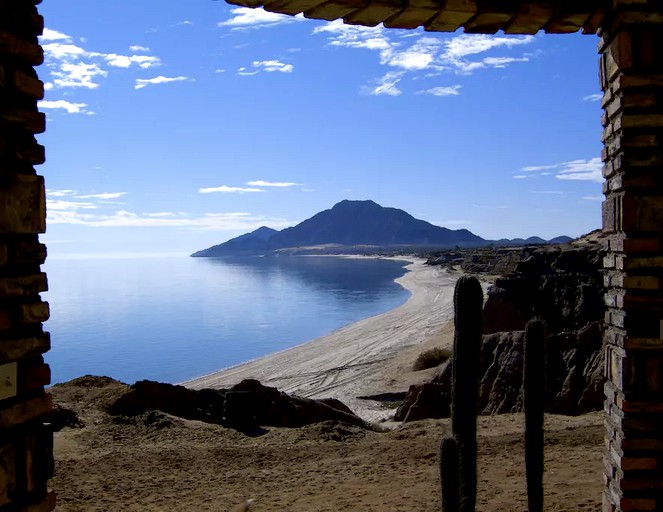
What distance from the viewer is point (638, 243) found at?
425 centimetres

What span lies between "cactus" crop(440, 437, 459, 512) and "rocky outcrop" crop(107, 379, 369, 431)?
803 cm

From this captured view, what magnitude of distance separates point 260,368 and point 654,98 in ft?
105

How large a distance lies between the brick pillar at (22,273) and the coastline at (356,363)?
1441cm

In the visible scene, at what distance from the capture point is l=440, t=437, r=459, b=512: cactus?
5242 millimetres

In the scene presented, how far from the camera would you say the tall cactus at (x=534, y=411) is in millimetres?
6348

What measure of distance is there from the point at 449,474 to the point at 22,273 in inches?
150

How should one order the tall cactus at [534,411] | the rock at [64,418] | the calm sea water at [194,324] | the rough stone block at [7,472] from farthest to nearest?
1. the calm sea water at [194,324]
2. the rock at [64,418]
3. the tall cactus at [534,411]
4. the rough stone block at [7,472]

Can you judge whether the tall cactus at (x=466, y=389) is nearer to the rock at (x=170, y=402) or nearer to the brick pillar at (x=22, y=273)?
the brick pillar at (x=22, y=273)

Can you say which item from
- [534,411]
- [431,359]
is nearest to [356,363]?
[431,359]

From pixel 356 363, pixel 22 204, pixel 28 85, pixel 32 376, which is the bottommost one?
pixel 356 363

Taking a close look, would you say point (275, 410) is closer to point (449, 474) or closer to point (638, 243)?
point (449, 474)

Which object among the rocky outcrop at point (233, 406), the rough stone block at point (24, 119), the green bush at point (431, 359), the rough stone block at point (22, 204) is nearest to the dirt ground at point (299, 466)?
the rocky outcrop at point (233, 406)

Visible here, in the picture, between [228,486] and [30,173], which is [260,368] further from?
[30,173]

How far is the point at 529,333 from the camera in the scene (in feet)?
21.6
